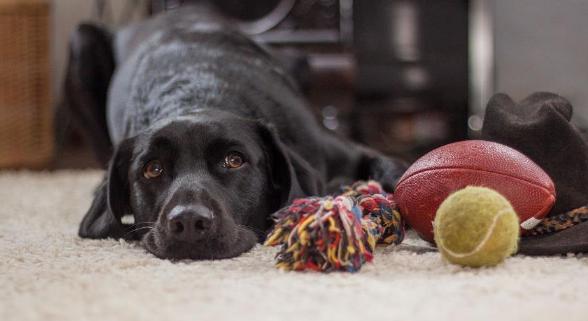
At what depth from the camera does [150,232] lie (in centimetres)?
174

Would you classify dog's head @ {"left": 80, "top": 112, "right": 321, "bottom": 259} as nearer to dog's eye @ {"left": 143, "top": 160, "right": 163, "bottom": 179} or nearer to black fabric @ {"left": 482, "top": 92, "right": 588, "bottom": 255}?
dog's eye @ {"left": 143, "top": 160, "right": 163, "bottom": 179}

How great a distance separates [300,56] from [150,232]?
2.01m

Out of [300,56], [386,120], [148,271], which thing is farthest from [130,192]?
[386,120]

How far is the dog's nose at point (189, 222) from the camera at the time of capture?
5.21ft

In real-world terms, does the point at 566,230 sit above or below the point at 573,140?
below

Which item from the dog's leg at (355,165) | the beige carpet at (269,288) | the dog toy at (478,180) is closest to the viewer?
the beige carpet at (269,288)

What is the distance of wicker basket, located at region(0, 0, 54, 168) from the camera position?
4.19m

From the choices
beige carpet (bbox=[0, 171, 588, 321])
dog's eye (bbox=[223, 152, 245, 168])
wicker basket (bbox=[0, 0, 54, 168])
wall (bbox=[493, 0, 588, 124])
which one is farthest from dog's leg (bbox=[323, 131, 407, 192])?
wicker basket (bbox=[0, 0, 54, 168])

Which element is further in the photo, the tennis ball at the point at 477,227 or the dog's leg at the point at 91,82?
the dog's leg at the point at 91,82

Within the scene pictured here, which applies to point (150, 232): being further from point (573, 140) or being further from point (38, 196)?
point (38, 196)

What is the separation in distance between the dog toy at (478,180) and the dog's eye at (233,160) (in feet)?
1.37

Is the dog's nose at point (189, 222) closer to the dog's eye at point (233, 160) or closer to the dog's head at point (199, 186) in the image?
the dog's head at point (199, 186)

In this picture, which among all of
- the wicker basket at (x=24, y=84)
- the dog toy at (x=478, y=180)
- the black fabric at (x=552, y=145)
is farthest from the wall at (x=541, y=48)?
the dog toy at (x=478, y=180)

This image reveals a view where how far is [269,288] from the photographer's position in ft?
4.37
